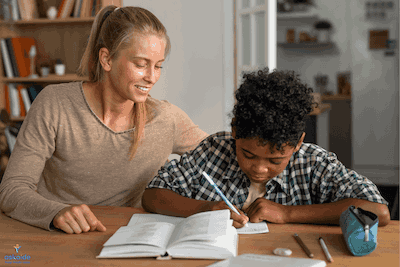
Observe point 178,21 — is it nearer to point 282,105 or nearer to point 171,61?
point 171,61

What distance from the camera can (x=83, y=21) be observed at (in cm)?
281

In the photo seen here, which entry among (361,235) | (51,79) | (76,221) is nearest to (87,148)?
(76,221)

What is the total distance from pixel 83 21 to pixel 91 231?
7.25 ft

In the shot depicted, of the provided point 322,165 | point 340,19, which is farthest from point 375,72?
point 322,165

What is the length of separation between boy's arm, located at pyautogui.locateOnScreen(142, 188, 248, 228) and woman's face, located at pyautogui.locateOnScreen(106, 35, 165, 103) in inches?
15.1

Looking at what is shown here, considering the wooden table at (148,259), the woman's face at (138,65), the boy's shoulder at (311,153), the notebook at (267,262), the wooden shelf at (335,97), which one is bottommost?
the wooden table at (148,259)

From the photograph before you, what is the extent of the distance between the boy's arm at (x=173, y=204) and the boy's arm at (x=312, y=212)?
0.32 ft

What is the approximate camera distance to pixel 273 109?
1008 millimetres

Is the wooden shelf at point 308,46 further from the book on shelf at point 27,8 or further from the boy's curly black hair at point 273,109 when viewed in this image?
the boy's curly black hair at point 273,109

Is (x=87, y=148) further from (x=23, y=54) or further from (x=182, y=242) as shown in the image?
(x=23, y=54)

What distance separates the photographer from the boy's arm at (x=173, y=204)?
1049 mm

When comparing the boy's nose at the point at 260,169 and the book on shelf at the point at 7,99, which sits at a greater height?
the book on shelf at the point at 7,99

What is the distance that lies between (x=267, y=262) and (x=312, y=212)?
32 centimetres

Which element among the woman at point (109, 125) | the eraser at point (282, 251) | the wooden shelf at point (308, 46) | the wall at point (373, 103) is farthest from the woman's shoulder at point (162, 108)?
the wooden shelf at point (308, 46)
